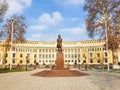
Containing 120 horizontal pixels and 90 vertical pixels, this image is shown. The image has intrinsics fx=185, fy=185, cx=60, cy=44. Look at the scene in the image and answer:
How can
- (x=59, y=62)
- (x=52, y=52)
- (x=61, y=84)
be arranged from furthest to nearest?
(x=52, y=52) < (x=59, y=62) < (x=61, y=84)

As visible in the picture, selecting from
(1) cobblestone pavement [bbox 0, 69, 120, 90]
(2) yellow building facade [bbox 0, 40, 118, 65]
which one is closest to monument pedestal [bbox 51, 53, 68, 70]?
(1) cobblestone pavement [bbox 0, 69, 120, 90]

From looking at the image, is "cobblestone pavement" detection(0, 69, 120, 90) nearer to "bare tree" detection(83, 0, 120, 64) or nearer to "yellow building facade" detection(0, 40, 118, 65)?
"bare tree" detection(83, 0, 120, 64)

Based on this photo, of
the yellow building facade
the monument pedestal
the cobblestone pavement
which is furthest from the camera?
the yellow building facade

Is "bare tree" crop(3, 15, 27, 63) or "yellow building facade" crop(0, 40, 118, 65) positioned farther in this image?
"yellow building facade" crop(0, 40, 118, 65)

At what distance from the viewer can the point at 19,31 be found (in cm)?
4894

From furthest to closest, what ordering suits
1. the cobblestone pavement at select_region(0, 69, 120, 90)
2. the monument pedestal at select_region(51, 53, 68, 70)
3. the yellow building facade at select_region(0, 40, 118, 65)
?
the yellow building facade at select_region(0, 40, 118, 65)
the monument pedestal at select_region(51, 53, 68, 70)
the cobblestone pavement at select_region(0, 69, 120, 90)

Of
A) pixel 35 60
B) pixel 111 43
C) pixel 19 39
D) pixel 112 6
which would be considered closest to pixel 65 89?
pixel 111 43

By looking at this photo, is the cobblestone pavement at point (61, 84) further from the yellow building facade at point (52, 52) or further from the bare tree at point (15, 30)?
the yellow building facade at point (52, 52)

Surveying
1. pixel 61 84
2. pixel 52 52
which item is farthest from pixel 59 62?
pixel 52 52

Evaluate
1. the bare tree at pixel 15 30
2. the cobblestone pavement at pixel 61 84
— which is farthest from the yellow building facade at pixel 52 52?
the cobblestone pavement at pixel 61 84

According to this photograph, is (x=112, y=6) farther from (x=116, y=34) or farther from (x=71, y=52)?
(x=71, y=52)

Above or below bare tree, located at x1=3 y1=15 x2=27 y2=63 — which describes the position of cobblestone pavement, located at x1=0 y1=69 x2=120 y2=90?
below

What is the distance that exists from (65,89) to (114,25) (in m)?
30.3

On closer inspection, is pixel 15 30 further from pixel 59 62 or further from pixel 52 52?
pixel 52 52
